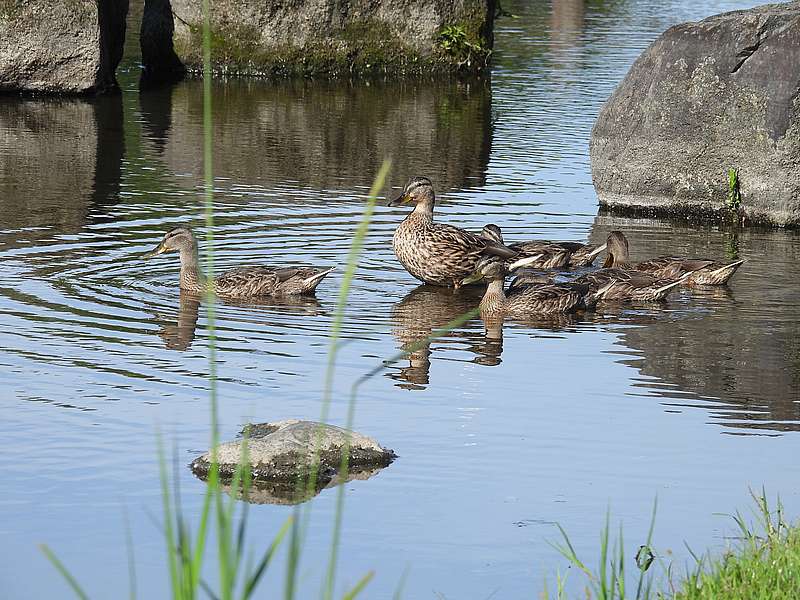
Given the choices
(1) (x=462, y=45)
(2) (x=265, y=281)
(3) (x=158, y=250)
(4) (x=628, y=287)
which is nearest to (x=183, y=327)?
(2) (x=265, y=281)

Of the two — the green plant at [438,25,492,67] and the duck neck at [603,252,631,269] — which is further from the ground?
the green plant at [438,25,492,67]

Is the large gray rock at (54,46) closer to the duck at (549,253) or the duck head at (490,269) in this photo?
the duck at (549,253)

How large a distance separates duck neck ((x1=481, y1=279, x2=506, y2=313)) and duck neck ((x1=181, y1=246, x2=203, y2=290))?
7.07 feet

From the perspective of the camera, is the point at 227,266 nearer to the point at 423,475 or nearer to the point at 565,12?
the point at 423,475

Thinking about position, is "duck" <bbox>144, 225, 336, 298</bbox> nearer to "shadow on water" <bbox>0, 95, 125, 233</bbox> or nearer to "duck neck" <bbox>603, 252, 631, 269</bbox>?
"duck neck" <bbox>603, 252, 631, 269</bbox>

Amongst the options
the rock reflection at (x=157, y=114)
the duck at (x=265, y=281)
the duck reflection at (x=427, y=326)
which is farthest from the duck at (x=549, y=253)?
the rock reflection at (x=157, y=114)

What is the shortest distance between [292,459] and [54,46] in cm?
1659

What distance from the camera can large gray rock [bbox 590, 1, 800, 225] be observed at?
1409cm

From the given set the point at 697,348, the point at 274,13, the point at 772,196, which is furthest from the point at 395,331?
the point at 274,13

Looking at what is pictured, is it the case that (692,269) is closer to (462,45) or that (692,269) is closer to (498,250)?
(498,250)

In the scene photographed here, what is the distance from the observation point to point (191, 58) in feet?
84.1

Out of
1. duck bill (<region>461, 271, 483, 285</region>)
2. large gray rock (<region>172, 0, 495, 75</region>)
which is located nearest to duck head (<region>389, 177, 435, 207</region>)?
duck bill (<region>461, 271, 483, 285</region>)

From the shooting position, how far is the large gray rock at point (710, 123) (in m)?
14.1

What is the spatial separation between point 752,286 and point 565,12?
26783mm
